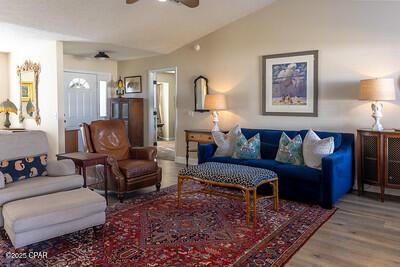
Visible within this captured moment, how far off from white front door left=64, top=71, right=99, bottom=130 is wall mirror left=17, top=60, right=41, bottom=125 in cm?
100

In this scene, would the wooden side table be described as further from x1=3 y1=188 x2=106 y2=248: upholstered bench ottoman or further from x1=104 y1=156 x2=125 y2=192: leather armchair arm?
x1=3 y1=188 x2=106 y2=248: upholstered bench ottoman

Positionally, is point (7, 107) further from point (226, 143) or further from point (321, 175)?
point (321, 175)

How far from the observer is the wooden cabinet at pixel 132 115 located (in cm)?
729

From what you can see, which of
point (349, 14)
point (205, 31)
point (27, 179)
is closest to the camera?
point (27, 179)

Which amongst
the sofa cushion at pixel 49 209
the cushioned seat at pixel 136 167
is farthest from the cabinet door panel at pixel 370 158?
the sofa cushion at pixel 49 209

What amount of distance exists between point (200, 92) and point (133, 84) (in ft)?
7.30

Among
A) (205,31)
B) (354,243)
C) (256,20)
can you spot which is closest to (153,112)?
(205,31)

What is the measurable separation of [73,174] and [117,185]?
72 centimetres

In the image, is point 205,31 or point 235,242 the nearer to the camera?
point 235,242

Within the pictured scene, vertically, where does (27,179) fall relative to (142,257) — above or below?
above

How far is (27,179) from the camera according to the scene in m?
3.22

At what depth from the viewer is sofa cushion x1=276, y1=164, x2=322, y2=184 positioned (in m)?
3.78

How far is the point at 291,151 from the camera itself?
4281mm

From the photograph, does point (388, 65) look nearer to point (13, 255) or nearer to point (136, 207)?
point (136, 207)
